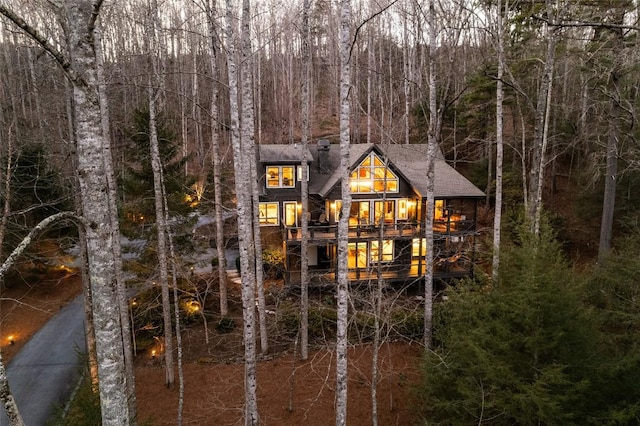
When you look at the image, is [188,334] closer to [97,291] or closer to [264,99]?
[97,291]

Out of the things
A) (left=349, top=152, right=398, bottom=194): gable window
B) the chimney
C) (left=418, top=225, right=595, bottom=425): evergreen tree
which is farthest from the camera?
the chimney

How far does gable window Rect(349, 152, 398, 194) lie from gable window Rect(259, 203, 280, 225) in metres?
4.68

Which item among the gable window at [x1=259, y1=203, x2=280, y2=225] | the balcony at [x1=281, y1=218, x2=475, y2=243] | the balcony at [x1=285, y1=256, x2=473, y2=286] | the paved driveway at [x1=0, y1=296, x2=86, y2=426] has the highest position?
the gable window at [x1=259, y1=203, x2=280, y2=225]

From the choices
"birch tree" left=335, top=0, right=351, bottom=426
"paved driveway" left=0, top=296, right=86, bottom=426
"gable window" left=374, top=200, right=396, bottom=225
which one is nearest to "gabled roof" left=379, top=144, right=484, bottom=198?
"gable window" left=374, top=200, right=396, bottom=225

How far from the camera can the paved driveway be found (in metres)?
11.8

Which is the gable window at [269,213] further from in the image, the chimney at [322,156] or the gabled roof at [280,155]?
the chimney at [322,156]

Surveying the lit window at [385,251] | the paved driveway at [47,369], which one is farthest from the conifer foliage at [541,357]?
the lit window at [385,251]

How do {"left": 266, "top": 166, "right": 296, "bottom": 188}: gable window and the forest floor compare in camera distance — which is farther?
{"left": 266, "top": 166, "right": 296, "bottom": 188}: gable window

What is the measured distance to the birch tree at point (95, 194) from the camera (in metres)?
3.51

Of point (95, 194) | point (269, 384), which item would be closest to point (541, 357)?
point (95, 194)

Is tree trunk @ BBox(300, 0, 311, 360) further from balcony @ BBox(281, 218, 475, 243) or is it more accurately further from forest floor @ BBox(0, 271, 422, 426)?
balcony @ BBox(281, 218, 475, 243)

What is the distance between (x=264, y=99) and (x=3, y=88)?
2221cm

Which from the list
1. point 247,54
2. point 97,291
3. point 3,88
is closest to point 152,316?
point 247,54

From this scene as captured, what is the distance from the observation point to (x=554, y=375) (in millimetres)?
6277
